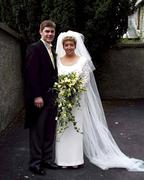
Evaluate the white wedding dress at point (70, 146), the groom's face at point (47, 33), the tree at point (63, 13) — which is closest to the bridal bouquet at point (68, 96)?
the white wedding dress at point (70, 146)

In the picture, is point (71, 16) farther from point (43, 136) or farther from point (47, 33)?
point (43, 136)

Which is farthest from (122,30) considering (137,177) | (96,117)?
(137,177)

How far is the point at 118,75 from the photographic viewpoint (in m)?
14.5

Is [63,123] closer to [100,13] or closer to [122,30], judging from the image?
[100,13]

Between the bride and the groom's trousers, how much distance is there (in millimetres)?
160

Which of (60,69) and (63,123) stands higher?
(60,69)

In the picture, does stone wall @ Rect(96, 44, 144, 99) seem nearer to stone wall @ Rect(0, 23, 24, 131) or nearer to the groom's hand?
stone wall @ Rect(0, 23, 24, 131)

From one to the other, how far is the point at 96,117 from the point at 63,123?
2.41 feet

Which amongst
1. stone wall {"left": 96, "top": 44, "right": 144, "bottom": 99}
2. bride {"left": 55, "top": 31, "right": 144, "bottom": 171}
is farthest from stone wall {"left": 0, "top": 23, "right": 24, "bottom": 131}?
stone wall {"left": 96, "top": 44, "right": 144, "bottom": 99}

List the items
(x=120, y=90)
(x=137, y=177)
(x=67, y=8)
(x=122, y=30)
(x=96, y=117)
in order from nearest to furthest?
(x=137, y=177) → (x=96, y=117) → (x=67, y=8) → (x=122, y=30) → (x=120, y=90)

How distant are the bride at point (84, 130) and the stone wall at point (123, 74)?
731 cm

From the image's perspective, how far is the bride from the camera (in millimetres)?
6508

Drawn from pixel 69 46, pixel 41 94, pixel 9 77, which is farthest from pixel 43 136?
pixel 9 77

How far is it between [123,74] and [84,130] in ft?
25.6
